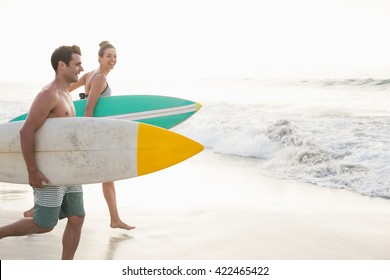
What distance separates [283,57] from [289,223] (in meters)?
24.7

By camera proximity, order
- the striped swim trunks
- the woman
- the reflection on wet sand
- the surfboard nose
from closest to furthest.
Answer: the striped swim trunks
the surfboard nose
the reflection on wet sand
the woman

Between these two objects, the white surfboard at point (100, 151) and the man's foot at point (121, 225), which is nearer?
the white surfboard at point (100, 151)

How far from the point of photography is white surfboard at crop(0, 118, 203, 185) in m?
2.85

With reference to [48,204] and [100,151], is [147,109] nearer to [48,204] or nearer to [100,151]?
[100,151]

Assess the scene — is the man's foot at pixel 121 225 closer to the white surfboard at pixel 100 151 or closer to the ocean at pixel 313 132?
the white surfboard at pixel 100 151

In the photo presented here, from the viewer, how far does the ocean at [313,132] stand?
250 inches

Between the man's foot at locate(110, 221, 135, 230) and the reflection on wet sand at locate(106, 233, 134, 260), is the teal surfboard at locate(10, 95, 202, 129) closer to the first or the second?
the man's foot at locate(110, 221, 135, 230)

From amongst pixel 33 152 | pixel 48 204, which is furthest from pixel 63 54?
pixel 48 204

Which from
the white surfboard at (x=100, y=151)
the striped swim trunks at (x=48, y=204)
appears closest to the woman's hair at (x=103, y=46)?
the white surfboard at (x=100, y=151)

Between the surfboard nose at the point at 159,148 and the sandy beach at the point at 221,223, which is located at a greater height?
the surfboard nose at the point at 159,148

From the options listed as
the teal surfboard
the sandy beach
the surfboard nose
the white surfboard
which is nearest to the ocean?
the sandy beach

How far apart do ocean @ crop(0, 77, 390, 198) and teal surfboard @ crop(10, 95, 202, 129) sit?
6.58 ft

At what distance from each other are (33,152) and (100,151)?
44 cm

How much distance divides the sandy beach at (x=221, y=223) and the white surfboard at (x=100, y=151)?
749mm
